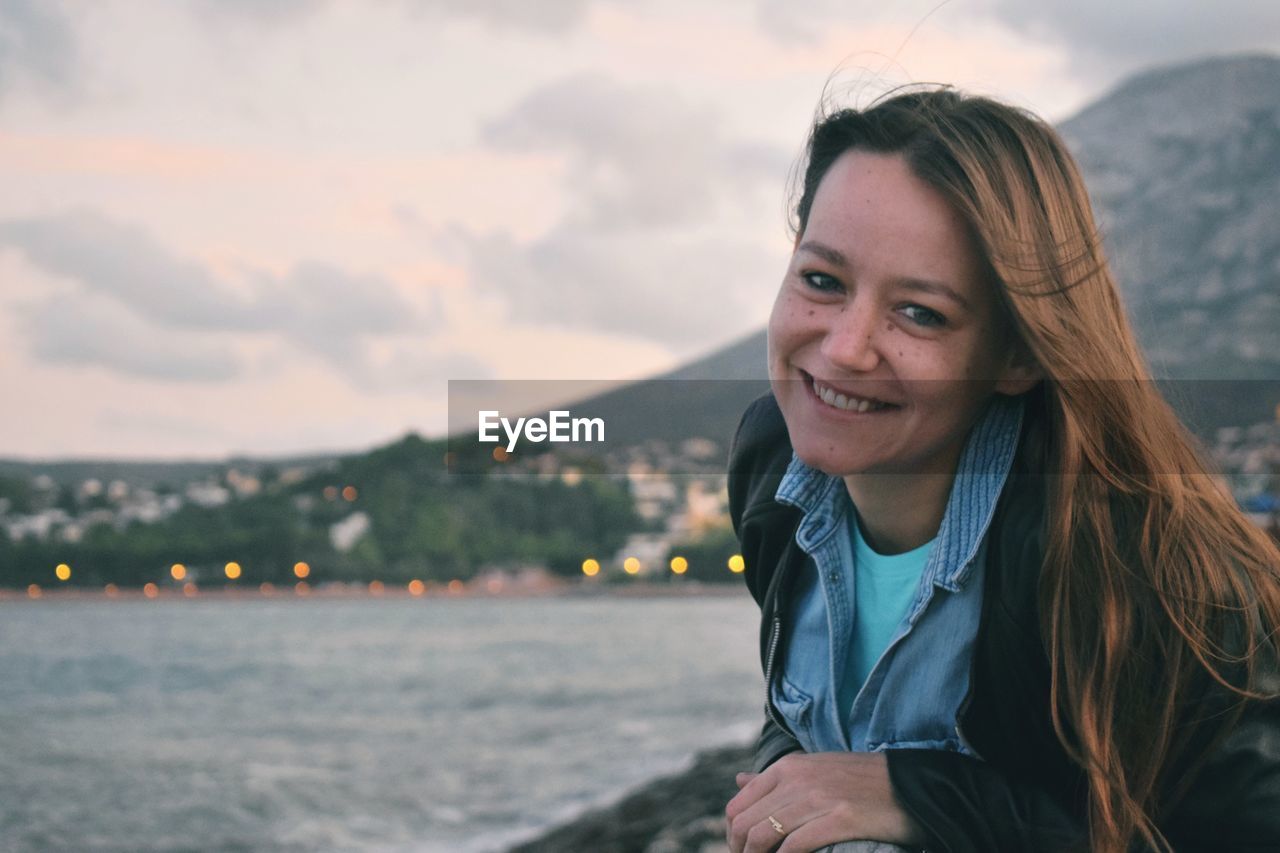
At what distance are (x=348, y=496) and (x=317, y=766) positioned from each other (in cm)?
4048

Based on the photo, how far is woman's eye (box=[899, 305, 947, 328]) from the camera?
196 cm

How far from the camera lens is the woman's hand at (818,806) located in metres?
1.93

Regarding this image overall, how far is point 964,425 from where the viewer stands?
2070mm

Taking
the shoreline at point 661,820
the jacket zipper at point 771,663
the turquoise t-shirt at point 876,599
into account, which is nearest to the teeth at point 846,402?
the turquoise t-shirt at point 876,599

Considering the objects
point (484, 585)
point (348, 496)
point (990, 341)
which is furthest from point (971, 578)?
point (484, 585)

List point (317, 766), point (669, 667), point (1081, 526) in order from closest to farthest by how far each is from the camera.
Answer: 1. point (1081, 526)
2. point (317, 766)
3. point (669, 667)

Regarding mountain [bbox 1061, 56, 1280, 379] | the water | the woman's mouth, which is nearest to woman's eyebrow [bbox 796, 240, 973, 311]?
the woman's mouth

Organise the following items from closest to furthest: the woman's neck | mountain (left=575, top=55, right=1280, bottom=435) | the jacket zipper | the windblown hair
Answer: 1. the windblown hair
2. the woman's neck
3. the jacket zipper
4. mountain (left=575, top=55, right=1280, bottom=435)

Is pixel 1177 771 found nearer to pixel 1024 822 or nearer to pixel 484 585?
pixel 1024 822

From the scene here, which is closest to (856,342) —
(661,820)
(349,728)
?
(661,820)

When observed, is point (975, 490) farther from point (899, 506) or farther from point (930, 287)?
point (930, 287)

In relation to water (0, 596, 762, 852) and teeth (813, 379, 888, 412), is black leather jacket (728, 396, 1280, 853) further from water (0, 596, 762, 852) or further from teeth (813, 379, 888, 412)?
water (0, 596, 762, 852)

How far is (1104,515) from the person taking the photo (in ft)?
6.10

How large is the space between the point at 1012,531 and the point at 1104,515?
5.1 inches
